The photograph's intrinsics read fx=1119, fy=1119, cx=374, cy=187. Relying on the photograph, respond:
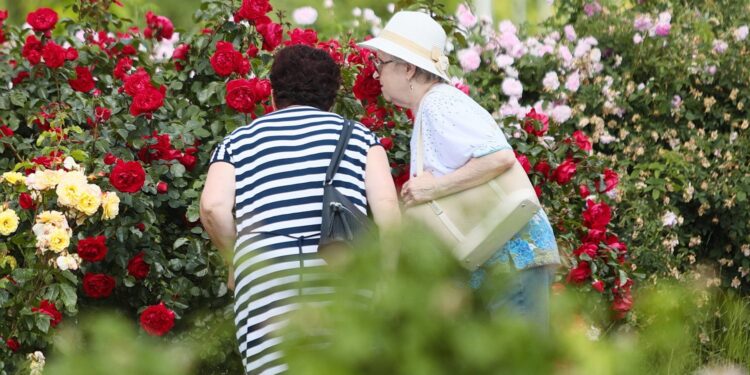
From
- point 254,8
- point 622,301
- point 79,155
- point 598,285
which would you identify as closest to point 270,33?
point 254,8

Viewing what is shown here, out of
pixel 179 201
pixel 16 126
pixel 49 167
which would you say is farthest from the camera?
pixel 16 126

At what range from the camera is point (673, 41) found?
22.3 ft

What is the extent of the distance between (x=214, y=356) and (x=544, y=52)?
10.8 feet

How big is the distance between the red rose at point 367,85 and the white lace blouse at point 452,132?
2.85ft

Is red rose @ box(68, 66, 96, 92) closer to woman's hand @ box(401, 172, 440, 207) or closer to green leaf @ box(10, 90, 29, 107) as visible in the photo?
green leaf @ box(10, 90, 29, 107)

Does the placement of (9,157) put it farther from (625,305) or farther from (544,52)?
(544,52)

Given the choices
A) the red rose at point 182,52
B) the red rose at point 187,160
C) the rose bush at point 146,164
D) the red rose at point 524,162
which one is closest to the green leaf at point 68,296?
the rose bush at point 146,164

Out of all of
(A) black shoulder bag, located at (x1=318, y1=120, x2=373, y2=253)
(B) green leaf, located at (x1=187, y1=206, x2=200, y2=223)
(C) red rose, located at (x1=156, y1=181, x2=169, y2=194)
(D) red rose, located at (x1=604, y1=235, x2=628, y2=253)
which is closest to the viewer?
(A) black shoulder bag, located at (x1=318, y1=120, x2=373, y2=253)

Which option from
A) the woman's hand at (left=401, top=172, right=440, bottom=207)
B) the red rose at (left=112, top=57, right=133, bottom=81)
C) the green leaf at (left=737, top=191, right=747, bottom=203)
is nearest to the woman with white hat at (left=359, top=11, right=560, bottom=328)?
the woman's hand at (left=401, top=172, right=440, bottom=207)

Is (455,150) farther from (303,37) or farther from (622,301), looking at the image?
(622,301)

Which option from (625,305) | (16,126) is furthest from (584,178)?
(16,126)

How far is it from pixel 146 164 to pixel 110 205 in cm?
57

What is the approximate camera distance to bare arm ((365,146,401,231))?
10.1 feet

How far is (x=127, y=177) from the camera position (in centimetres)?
379
